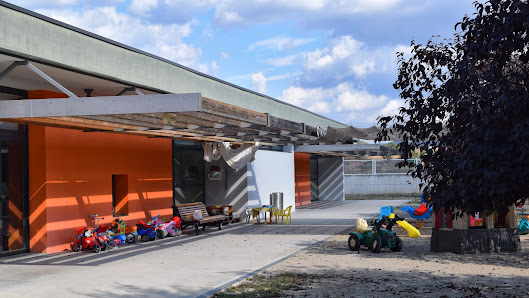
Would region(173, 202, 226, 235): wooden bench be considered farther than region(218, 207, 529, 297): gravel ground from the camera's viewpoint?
Yes

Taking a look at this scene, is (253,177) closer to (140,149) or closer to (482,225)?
(140,149)

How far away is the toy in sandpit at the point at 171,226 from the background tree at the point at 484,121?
32.3ft

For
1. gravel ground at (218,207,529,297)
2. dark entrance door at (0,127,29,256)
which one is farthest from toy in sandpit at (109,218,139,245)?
gravel ground at (218,207,529,297)

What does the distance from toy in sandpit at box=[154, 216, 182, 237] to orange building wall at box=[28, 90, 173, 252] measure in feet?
2.15

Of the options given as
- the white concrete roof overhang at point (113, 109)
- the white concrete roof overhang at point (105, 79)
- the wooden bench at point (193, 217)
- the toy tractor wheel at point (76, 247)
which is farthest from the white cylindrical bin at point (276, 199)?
the toy tractor wheel at point (76, 247)

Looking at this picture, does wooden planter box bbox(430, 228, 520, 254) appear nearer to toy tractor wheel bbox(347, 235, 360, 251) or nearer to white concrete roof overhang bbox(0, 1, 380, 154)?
toy tractor wheel bbox(347, 235, 360, 251)

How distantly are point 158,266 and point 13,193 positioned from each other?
3.72 meters

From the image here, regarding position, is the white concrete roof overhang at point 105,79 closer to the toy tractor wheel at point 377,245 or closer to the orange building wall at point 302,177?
the toy tractor wheel at point 377,245

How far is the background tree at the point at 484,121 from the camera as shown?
424 centimetres

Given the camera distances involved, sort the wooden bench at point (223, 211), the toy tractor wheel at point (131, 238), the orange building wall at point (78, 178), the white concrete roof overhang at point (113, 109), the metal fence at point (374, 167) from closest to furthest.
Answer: the white concrete roof overhang at point (113, 109) < the orange building wall at point (78, 178) < the toy tractor wheel at point (131, 238) < the wooden bench at point (223, 211) < the metal fence at point (374, 167)

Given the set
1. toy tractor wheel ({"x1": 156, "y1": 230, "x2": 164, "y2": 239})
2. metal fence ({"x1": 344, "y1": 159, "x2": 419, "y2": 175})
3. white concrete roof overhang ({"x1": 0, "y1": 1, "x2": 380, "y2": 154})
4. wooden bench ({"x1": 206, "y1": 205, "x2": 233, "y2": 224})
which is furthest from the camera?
metal fence ({"x1": 344, "y1": 159, "x2": 419, "y2": 175})

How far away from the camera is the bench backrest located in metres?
15.2

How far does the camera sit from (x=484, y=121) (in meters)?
4.28

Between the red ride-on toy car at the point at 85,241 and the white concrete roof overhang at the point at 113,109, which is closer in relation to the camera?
the white concrete roof overhang at the point at 113,109
